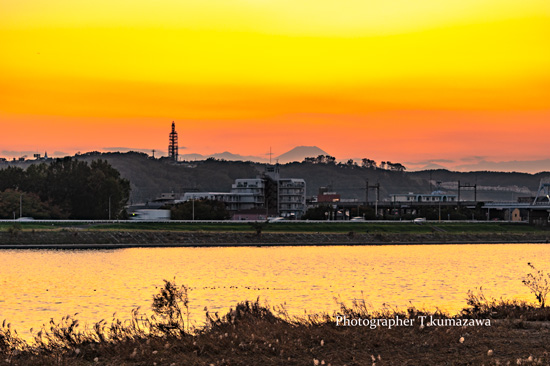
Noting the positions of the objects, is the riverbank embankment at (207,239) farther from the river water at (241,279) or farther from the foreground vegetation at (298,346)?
the foreground vegetation at (298,346)

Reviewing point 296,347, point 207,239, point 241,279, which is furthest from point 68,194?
point 296,347

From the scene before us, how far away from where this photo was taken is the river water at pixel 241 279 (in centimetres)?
4512

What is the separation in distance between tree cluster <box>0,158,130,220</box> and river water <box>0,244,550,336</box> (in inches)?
2126

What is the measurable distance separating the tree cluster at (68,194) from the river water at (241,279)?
2126 inches

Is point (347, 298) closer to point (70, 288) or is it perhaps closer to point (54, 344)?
point (70, 288)

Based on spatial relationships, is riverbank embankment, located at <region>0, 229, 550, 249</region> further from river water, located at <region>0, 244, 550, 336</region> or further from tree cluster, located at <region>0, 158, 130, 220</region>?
tree cluster, located at <region>0, 158, 130, 220</region>

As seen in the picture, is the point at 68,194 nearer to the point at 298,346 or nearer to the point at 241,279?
the point at 241,279

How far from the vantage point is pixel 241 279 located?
209 ft

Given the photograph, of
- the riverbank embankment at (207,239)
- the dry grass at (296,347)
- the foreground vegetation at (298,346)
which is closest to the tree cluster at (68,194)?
the riverbank embankment at (207,239)

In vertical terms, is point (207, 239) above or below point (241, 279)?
above

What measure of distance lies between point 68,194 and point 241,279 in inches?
4071

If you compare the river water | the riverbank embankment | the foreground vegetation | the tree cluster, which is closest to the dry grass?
the foreground vegetation

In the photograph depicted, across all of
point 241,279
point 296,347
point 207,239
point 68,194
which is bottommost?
point 241,279

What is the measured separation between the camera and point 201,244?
117500 mm
